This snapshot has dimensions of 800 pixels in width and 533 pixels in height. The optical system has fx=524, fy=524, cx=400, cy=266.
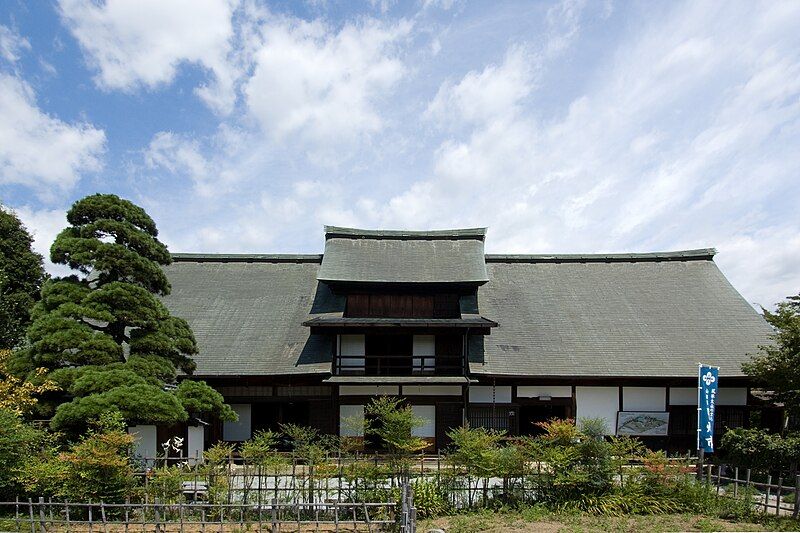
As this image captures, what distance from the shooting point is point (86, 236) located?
1459cm

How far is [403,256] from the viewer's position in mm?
Answer: 22484

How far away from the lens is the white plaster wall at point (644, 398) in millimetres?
19094

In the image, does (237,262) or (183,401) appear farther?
(237,262)

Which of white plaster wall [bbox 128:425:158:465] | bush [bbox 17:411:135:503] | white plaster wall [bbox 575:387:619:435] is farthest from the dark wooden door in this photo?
bush [bbox 17:411:135:503]

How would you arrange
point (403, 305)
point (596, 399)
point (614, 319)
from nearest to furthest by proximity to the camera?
point (596, 399)
point (403, 305)
point (614, 319)

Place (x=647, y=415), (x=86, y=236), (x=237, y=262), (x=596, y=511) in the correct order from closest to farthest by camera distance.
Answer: (x=596, y=511), (x=86, y=236), (x=647, y=415), (x=237, y=262)

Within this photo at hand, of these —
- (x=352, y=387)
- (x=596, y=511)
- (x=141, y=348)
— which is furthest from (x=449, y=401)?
(x=141, y=348)

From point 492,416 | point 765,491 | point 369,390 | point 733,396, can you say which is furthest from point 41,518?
point 733,396

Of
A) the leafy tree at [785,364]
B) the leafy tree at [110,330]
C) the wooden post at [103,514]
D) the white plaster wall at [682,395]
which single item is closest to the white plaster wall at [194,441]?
the leafy tree at [110,330]

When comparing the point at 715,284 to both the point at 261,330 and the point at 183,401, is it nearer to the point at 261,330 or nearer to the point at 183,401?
the point at 261,330

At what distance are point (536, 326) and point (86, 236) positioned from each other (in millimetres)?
16180

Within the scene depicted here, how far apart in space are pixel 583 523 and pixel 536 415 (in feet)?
26.1

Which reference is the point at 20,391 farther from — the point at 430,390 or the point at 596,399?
the point at 596,399

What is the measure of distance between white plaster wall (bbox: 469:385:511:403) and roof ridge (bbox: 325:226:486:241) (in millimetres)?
7195
